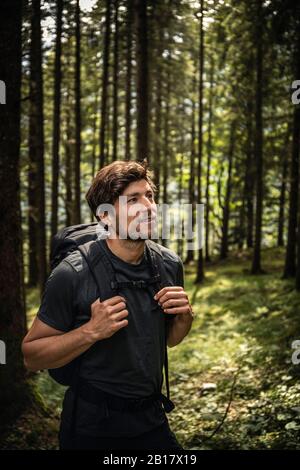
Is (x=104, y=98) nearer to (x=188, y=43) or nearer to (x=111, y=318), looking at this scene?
(x=188, y=43)

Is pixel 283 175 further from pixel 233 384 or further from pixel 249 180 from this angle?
pixel 233 384

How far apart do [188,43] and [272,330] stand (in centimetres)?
1480

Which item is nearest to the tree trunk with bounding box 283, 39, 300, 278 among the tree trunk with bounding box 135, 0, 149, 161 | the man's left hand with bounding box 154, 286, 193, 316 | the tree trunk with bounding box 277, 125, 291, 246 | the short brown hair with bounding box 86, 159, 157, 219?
the tree trunk with bounding box 277, 125, 291, 246

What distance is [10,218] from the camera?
20.2ft

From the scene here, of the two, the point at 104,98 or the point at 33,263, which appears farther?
the point at 33,263

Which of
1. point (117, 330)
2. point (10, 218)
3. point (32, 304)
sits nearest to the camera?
point (117, 330)

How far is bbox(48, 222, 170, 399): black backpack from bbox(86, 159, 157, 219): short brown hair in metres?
0.24

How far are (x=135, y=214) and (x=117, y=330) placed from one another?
72 cm

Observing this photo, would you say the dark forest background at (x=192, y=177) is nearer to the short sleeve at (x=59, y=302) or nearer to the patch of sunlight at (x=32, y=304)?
the patch of sunlight at (x=32, y=304)

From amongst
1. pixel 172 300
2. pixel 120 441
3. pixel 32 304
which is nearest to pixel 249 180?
pixel 32 304

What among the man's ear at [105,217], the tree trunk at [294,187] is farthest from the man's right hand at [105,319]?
the tree trunk at [294,187]

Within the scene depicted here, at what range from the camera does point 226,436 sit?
6512 millimetres

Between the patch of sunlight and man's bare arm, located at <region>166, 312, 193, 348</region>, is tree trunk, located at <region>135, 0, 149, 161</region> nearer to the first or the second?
man's bare arm, located at <region>166, 312, 193, 348</region>
